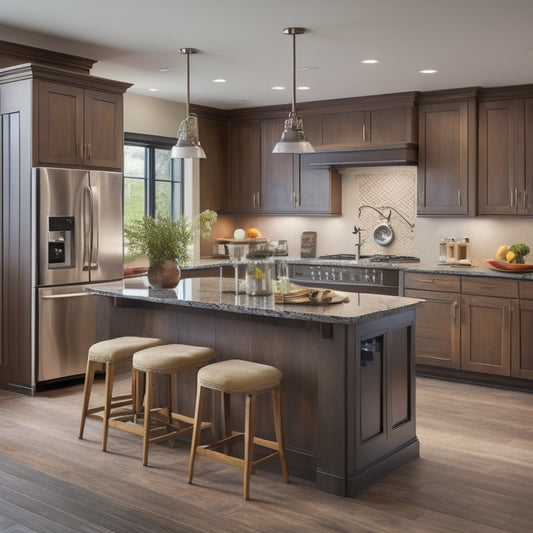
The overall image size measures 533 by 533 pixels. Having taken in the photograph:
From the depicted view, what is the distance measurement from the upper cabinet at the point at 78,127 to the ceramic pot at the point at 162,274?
1.43 metres

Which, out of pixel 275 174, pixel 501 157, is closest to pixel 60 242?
pixel 275 174

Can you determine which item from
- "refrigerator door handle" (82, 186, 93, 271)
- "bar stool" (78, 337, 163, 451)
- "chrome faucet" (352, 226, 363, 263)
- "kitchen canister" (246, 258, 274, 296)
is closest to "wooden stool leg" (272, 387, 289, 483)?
"kitchen canister" (246, 258, 274, 296)

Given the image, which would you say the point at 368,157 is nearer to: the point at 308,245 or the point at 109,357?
the point at 308,245

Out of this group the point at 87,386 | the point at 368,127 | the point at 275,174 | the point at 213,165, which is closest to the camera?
the point at 87,386

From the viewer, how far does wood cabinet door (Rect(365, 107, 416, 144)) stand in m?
→ 6.80

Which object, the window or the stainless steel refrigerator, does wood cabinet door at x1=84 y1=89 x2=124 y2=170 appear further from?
the window

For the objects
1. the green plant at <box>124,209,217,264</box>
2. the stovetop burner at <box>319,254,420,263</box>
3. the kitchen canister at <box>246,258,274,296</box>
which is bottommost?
the kitchen canister at <box>246,258,274,296</box>

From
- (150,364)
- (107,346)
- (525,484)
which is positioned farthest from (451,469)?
(107,346)

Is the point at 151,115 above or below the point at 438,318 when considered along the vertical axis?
above

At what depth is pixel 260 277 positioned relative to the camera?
405cm

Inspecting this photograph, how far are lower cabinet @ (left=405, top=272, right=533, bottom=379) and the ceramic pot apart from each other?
2.59 m

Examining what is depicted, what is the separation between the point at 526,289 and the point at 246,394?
3.20 m

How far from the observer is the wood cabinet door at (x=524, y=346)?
5.71m

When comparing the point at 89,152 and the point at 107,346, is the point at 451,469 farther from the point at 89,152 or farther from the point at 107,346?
the point at 89,152
